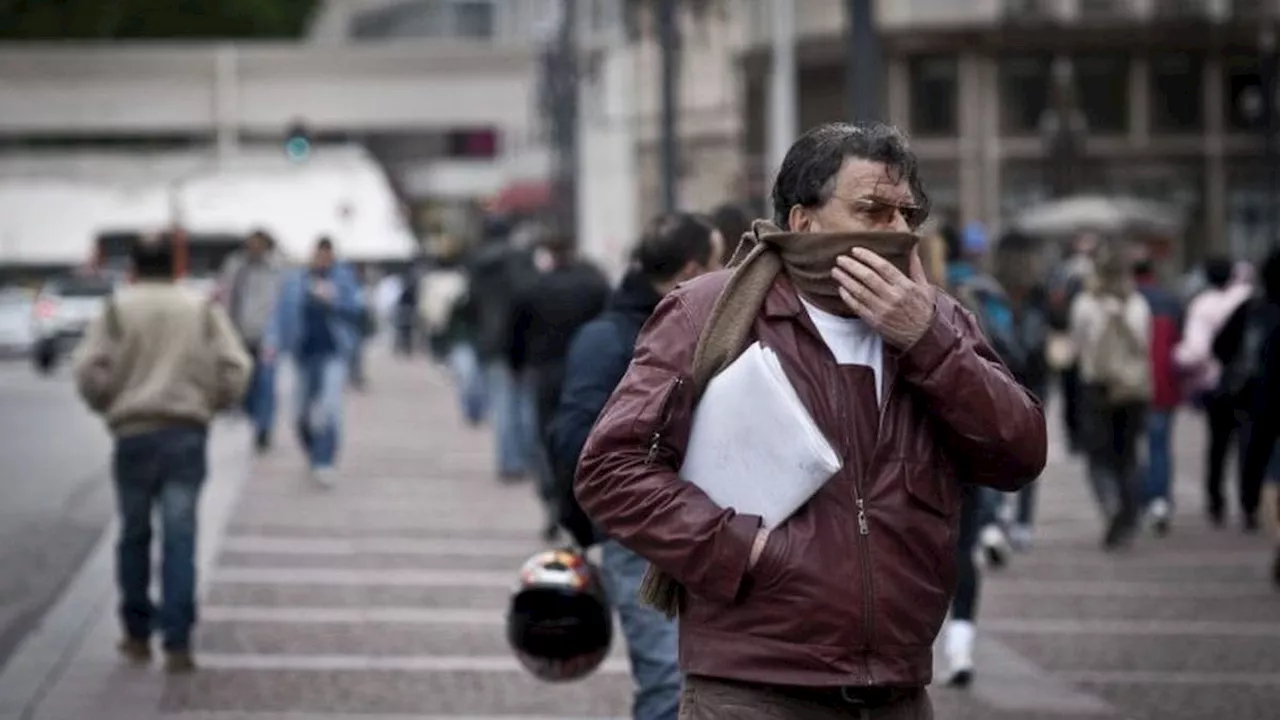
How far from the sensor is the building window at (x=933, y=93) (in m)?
61.7

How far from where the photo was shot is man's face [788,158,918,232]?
5.68 metres

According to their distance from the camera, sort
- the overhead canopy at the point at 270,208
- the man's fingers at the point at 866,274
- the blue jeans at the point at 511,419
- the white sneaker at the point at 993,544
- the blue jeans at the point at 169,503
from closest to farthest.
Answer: the man's fingers at the point at 866,274, the blue jeans at the point at 169,503, the white sneaker at the point at 993,544, the blue jeans at the point at 511,419, the overhead canopy at the point at 270,208

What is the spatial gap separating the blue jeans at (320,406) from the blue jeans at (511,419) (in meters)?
1.13

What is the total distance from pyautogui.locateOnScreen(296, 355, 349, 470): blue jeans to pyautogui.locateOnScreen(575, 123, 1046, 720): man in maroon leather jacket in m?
17.1

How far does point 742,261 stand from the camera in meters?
5.81

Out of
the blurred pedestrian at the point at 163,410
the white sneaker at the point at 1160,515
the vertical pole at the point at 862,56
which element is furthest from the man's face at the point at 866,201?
the white sneaker at the point at 1160,515

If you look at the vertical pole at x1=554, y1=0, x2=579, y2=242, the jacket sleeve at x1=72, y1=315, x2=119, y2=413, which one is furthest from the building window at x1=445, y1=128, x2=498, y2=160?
the jacket sleeve at x1=72, y1=315, x2=119, y2=413

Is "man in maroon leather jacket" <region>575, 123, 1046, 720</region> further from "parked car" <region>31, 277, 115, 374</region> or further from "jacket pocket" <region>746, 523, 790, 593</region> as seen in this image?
"parked car" <region>31, 277, 115, 374</region>

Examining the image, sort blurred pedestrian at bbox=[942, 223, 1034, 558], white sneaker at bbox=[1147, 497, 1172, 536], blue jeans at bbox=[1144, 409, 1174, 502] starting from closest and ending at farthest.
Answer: blurred pedestrian at bbox=[942, 223, 1034, 558]
white sneaker at bbox=[1147, 497, 1172, 536]
blue jeans at bbox=[1144, 409, 1174, 502]

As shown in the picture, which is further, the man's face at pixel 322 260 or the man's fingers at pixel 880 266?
the man's face at pixel 322 260

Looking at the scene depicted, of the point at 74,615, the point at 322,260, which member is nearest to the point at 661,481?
the point at 74,615

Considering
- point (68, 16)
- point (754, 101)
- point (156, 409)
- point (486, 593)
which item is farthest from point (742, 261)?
point (68, 16)

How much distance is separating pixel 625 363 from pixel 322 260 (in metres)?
15.7

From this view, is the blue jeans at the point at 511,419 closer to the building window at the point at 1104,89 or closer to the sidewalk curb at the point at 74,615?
the sidewalk curb at the point at 74,615
